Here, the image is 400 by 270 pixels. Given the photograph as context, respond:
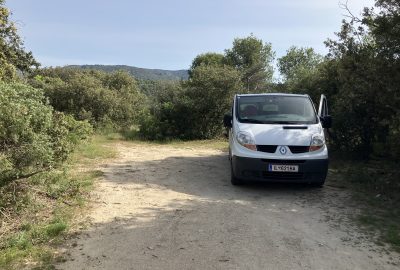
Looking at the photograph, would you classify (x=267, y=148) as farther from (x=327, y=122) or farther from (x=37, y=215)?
(x=37, y=215)

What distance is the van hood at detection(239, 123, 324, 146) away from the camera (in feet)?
25.5

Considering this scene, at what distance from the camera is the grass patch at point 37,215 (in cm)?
462

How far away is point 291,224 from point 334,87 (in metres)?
8.18

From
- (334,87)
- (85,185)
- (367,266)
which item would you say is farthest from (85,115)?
(367,266)

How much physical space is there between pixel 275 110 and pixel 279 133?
107 centimetres

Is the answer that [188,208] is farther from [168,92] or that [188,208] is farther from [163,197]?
[168,92]

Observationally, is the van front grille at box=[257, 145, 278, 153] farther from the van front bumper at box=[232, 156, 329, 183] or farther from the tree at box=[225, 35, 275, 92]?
the tree at box=[225, 35, 275, 92]

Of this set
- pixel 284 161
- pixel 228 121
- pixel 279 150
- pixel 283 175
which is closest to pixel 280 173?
pixel 283 175

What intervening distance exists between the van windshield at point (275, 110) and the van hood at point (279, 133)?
0.81 feet

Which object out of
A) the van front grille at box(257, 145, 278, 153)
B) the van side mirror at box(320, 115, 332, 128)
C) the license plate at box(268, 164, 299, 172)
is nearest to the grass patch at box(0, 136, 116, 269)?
the van front grille at box(257, 145, 278, 153)

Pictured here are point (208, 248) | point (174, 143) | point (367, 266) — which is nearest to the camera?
point (367, 266)

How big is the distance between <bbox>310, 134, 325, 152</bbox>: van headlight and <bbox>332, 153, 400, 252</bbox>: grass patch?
103cm

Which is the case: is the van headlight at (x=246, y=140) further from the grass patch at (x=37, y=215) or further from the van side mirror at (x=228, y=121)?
the grass patch at (x=37, y=215)

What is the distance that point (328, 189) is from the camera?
816cm
